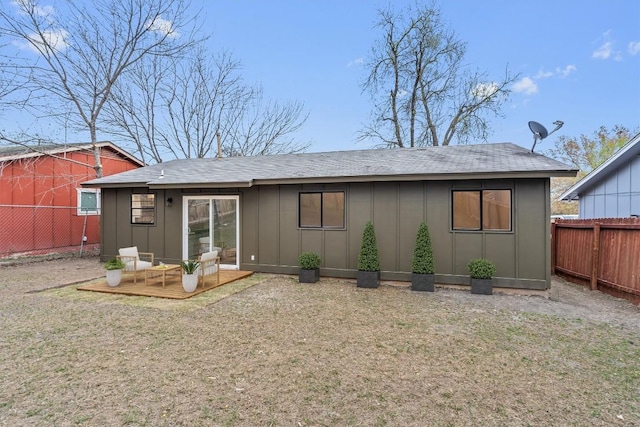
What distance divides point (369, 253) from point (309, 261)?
1.28 metres

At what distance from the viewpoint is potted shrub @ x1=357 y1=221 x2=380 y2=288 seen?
6852 mm

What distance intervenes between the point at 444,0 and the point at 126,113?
1678 centimetres

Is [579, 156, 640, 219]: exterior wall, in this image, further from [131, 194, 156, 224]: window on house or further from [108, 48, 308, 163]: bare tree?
[108, 48, 308, 163]: bare tree

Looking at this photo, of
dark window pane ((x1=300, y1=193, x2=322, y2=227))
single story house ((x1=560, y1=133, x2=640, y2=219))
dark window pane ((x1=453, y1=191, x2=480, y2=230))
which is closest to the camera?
dark window pane ((x1=453, y1=191, x2=480, y2=230))

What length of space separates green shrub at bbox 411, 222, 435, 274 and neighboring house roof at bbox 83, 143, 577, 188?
110cm

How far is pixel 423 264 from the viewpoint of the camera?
21.5 feet

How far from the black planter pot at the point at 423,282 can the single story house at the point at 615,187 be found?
6259 millimetres

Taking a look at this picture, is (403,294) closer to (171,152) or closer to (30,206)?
(30,206)

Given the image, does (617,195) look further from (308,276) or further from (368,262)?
(308,276)

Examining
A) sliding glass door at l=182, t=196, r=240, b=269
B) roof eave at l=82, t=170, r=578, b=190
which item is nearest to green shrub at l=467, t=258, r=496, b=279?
roof eave at l=82, t=170, r=578, b=190

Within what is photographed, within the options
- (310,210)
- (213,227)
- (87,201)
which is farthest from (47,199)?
(310,210)

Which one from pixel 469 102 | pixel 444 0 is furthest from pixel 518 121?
pixel 444 0

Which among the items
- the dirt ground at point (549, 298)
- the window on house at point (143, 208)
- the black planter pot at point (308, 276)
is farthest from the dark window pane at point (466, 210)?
the window on house at point (143, 208)

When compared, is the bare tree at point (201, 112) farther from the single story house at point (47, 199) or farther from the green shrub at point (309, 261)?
the green shrub at point (309, 261)
